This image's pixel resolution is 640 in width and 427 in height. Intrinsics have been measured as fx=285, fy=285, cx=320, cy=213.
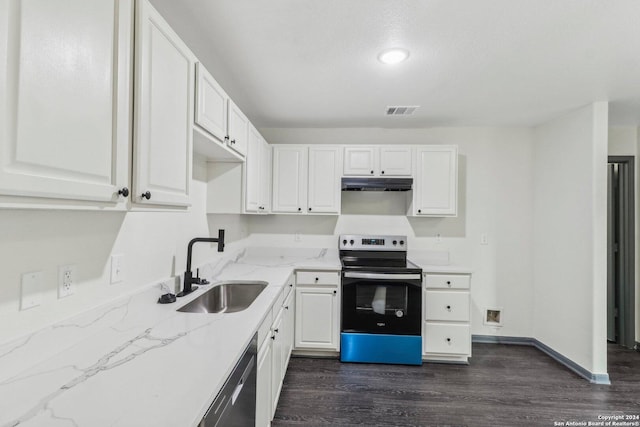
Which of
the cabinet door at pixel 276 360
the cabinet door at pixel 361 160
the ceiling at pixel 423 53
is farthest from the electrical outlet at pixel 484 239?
the cabinet door at pixel 276 360

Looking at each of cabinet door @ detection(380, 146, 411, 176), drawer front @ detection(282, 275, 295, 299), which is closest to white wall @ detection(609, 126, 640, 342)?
cabinet door @ detection(380, 146, 411, 176)

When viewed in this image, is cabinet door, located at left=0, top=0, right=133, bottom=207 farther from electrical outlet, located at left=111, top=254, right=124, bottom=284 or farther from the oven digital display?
the oven digital display

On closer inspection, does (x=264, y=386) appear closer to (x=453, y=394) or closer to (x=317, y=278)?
(x=317, y=278)

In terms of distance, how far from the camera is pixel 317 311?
8.80 feet

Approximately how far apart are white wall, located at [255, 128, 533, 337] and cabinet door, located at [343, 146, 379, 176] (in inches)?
14.6

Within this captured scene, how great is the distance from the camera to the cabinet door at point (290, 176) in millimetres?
3006

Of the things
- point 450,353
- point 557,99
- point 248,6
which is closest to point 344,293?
point 450,353

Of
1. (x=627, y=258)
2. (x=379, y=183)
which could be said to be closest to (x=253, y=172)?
(x=379, y=183)

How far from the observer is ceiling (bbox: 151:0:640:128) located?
140 centimetres

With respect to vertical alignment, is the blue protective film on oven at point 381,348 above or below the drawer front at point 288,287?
below

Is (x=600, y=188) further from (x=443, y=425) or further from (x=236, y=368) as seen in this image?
(x=236, y=368)

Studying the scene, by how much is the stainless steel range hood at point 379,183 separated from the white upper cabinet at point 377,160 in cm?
7

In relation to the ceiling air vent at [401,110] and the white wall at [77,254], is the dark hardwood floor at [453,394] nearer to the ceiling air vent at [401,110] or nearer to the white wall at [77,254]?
the white wall at [77,254]

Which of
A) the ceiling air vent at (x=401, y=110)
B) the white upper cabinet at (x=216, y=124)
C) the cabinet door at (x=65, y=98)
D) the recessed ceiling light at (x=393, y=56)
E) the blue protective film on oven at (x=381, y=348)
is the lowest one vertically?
the blue protective film on oven at (x=381, y=348)
